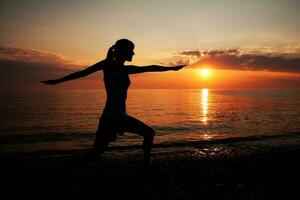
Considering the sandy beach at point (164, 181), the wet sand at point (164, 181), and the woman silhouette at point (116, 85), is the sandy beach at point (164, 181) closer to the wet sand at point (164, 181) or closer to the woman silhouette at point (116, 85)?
the wet sand at point (164, 181)

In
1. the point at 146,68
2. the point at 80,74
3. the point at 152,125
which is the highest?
the point at 146,68

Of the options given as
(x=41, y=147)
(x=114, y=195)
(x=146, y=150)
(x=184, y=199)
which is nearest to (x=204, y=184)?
(x=184, y=199)

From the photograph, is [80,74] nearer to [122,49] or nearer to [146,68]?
[122,49]

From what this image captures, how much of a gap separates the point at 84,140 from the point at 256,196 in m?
17.0

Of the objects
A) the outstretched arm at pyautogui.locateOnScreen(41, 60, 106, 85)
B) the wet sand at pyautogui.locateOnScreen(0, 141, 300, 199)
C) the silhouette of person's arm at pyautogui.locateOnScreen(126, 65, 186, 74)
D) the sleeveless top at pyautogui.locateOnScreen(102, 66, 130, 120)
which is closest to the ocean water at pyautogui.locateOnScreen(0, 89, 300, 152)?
the wet sand at pyautogui.locateOnScreen(0, 141, 300, 199)

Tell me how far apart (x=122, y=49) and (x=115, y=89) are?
3.05 ft

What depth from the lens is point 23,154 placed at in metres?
15.6

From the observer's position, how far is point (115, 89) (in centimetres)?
641

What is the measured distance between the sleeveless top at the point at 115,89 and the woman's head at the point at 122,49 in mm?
264

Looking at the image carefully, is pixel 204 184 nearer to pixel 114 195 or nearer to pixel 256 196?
pixel 256 196

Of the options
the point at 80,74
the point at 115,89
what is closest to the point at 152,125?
the point at 115,89

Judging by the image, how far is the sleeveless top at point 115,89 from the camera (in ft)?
20.7

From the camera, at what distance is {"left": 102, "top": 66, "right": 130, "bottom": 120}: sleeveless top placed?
20.7ft

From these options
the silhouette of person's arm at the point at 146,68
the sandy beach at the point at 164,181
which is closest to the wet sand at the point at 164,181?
the sandy beach at the point at 164,181
